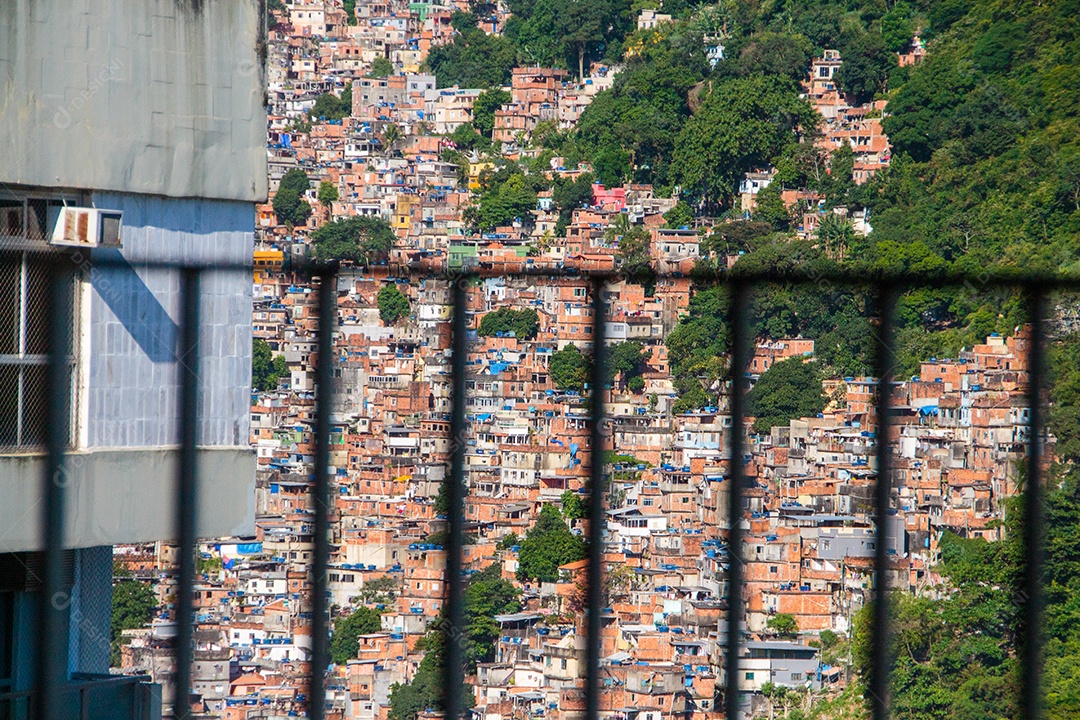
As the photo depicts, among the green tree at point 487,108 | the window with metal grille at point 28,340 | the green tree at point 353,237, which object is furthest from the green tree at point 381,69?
the window with metal grille at point 28,340

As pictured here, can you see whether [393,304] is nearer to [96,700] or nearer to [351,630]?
[351,630]

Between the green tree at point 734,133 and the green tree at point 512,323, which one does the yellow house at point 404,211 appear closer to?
the green tree at point 734,133

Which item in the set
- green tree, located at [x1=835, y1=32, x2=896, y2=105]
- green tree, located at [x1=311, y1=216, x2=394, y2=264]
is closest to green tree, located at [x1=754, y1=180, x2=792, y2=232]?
green tree, located at [x1=835, y1=32, x2=896, y2=105]

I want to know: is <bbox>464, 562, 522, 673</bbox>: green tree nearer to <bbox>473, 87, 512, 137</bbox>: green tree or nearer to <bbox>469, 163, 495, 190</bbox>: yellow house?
<bbox>469, 163, 495, 190</bbox>: yellow house

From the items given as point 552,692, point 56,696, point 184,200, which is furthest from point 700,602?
point 184,200

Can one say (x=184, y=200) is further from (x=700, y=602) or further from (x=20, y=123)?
(x=700, y=602)

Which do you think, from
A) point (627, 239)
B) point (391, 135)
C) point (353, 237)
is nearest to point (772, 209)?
point (627, 239)
